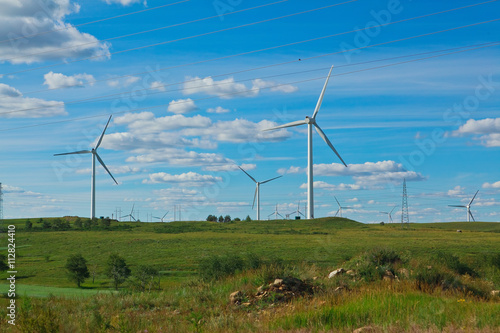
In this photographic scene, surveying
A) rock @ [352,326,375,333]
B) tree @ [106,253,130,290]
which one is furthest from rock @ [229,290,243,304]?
tree @ [106,253,130,290]

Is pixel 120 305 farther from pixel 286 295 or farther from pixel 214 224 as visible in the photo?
pixel 214 224

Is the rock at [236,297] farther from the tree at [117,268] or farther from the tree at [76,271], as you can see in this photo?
the tree at [76,271]

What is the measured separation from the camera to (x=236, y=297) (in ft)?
70.6

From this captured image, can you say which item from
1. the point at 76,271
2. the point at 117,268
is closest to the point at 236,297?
the point at 117,268

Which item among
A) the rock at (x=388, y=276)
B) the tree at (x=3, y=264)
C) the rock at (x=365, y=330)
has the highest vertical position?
the rock at (x=388, y=276)

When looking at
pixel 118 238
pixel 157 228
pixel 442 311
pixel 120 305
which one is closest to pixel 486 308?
pixel 442 311

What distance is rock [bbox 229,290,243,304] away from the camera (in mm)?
21191

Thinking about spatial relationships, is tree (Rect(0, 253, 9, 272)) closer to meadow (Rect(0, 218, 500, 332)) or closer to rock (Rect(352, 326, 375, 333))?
meadow (Rect(0, 218, 500, 332))

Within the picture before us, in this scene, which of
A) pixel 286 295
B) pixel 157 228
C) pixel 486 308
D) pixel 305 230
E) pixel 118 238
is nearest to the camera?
pixel 486 308

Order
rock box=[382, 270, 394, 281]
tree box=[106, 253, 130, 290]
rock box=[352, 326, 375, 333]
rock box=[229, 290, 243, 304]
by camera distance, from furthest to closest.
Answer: tree box=[106, 253, 130, 290]
rock box=[382, 270, 394, 281]
rock box=[229, 290, 243, 304]
rock box=[352, 326, 375, 333]

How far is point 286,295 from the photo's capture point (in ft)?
69.1

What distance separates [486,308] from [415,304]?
2247 mm

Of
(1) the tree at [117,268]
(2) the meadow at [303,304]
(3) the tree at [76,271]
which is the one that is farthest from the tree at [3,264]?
(2) the meadow at [303,304]

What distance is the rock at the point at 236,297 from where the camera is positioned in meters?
21.2
